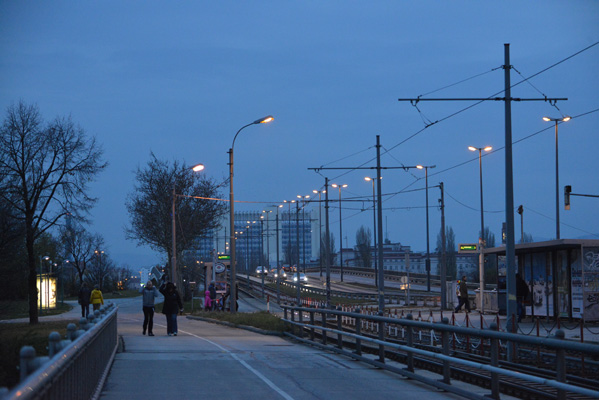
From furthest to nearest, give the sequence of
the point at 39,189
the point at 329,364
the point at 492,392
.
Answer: the point at 39,189, the point at 329,364, the point at 492,392

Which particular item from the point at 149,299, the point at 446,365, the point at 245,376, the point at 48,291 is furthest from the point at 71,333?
the point at 48,291

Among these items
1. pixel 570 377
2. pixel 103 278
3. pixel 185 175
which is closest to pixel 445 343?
pixel 570 377

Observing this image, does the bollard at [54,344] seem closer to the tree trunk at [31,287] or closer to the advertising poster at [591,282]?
the advertising poster at [591,282]

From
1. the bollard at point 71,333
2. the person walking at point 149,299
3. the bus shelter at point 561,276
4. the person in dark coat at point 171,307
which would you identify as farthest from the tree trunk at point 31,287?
the bollard at point 71,333

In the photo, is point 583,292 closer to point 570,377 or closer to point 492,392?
point 570,377

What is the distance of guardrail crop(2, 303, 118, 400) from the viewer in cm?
533

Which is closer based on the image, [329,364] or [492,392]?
[492,392]

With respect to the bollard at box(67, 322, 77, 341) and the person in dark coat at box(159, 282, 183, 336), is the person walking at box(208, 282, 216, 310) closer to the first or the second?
the person in dark coat at box(159, 282, 183, 336)

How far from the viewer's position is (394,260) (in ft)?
645

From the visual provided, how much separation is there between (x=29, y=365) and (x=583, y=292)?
26.0 meters

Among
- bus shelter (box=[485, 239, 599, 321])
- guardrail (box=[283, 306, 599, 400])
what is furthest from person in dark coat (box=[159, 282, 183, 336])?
bus shelter (box=[485, 239, 599, 321])

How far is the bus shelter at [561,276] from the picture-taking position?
28.8 m

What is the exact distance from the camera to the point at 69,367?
25.0ft

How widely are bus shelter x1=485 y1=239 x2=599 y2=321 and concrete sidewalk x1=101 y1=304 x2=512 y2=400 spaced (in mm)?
12991
